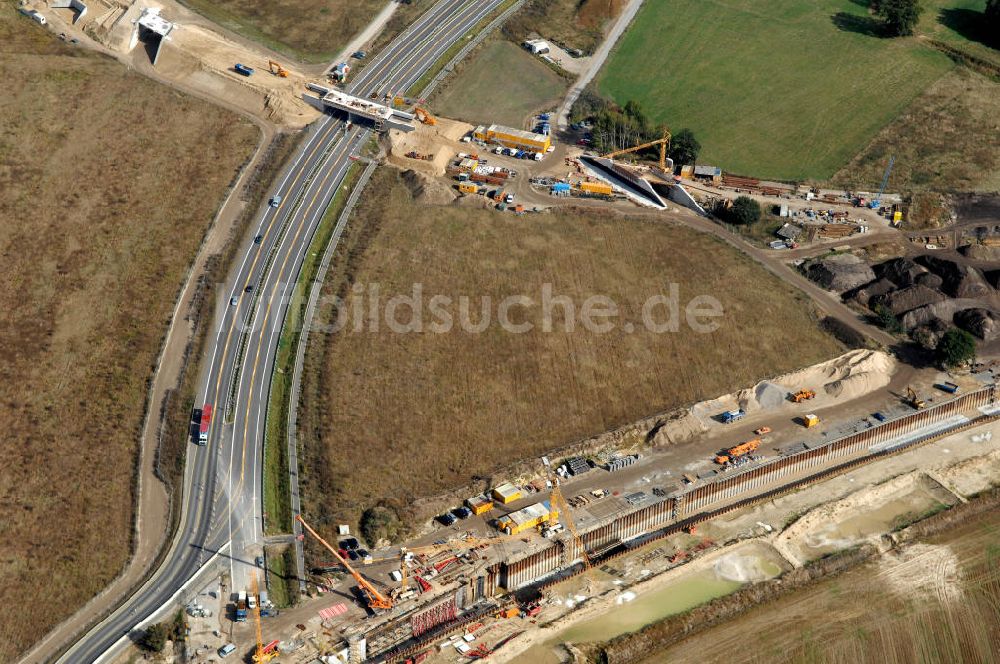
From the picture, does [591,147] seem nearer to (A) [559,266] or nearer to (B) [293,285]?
(A) [559,266]

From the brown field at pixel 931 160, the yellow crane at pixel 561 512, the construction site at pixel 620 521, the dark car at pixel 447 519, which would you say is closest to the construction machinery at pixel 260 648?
the construction site at pixel 620 521

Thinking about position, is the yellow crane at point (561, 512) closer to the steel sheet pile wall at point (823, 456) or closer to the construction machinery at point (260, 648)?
the steel sheet pile wall at point (823, 456)

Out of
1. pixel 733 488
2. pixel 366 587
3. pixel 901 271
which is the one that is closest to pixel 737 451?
pixel 733 488

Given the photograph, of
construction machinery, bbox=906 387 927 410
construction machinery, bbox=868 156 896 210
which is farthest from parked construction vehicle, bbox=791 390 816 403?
construction machinery, bbox=868 156 896 210

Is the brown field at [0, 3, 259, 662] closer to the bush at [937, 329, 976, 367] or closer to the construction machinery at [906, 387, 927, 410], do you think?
the construction machinery at [906, 387, 927, 410]

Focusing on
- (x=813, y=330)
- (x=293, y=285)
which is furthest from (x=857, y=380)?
(x=293, y=285)
